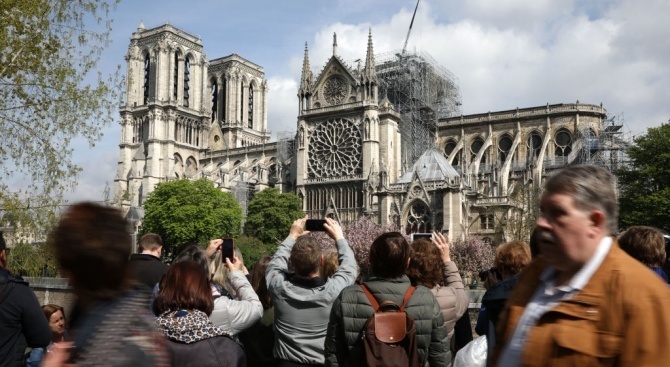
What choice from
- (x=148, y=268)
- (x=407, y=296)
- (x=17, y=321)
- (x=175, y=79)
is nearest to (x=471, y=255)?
(x=148, y=268)

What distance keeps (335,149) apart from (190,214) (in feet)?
41.7

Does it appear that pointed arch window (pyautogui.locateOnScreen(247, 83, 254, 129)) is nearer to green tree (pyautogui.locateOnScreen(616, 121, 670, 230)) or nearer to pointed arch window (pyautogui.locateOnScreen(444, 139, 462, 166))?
pointed arch window (pyautogui.locateOnScreen(444, 139, 462, 166))

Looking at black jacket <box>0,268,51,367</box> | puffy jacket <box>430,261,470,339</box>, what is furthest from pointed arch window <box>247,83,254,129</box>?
black jacket <box>0,268,51,367</box>

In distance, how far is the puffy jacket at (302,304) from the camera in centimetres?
559

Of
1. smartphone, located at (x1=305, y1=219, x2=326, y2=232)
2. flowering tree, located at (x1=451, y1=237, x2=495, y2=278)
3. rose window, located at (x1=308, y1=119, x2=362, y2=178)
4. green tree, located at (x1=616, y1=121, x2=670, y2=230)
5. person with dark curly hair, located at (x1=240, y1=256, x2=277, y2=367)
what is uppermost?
rose window, located at (x1=308, y1=119, x2=362, y2=178)

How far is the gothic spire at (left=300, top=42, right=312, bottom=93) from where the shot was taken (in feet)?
184

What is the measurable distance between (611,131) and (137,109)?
148ft

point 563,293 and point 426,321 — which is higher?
point 563,293

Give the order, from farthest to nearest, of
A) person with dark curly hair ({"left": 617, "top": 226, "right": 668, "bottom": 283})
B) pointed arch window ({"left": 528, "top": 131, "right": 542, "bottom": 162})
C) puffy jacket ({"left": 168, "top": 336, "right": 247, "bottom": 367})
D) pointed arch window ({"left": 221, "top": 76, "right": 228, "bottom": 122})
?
pointed arch window ({"left": 221, "top": 76, "right": 228, "bottom": 122})
pointed arch window ({"left": 528, "top": 131, "right": 542, "bottom": 162})
person with dark curly hair ({"left": 617, "top": 226, "right": 668, "bottom": 283})
puffy jacket ({"left": 168, "top": 336, "right": 247, "bottom": 367})

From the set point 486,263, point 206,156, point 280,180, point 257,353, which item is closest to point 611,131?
point 486,263

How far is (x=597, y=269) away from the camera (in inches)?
88.0

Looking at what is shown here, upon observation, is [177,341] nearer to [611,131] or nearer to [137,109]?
[611,131]

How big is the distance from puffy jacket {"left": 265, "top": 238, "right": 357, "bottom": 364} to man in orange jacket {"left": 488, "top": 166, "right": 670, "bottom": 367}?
3091 millimetres

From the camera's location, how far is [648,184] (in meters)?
37.2
